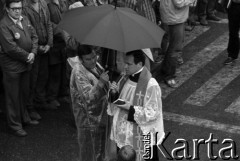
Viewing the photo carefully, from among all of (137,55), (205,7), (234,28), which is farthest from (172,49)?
(137,55)

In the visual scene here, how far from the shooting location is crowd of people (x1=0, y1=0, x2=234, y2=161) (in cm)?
571

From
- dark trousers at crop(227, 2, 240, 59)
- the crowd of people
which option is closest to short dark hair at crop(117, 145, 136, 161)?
the crowd of people

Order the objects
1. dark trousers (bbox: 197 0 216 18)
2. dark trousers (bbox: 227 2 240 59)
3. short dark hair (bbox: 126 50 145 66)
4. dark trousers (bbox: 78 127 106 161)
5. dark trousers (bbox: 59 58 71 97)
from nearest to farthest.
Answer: short dark hair (bbox: 126 50 145 66) → dark trousers (bbox: 78 127 106 161) → dark trousers (bbox: 59 58 71 97) → dark trousers (bbox: 227 2 240 59) → dark trousers (bbox: 197 0 216 18)

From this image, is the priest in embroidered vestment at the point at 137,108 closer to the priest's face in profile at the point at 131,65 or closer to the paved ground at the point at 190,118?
the priest's face in profile at the point at 131,65

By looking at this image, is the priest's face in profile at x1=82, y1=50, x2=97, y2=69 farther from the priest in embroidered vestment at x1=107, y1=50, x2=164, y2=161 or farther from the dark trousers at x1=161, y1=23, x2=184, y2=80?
the dark trousers at x1=161, y1=23, x2=184, y2=80

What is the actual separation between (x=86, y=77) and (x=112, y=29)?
2.38 ft

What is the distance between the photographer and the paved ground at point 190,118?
7.45 m

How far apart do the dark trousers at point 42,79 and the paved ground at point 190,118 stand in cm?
24

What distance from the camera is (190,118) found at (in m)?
8.42

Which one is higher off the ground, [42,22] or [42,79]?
[42,22]

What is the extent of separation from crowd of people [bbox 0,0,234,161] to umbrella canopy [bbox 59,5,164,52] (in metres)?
0.20

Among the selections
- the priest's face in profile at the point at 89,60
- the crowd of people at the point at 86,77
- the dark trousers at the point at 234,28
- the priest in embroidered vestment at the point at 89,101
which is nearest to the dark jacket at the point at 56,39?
the crowd of people at the point at 86,77

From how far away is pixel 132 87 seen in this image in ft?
18.8

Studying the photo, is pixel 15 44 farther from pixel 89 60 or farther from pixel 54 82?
pixel 89 60
